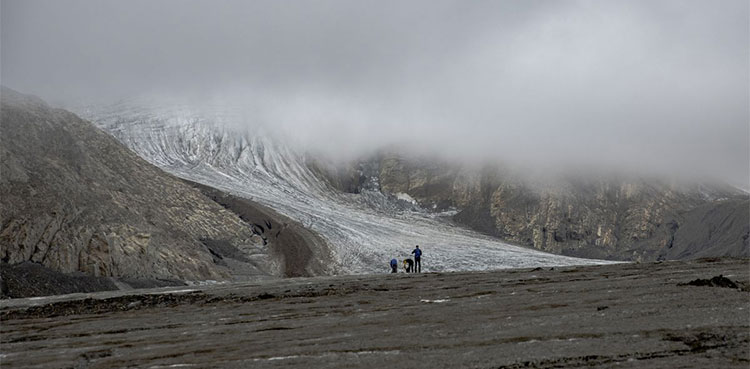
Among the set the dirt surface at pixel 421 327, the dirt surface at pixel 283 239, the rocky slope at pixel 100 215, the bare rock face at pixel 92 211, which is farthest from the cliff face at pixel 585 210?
the dirt surface at pixel 421 327

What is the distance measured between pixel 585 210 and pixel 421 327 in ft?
380

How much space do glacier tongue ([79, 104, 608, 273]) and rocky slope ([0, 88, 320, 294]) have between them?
37.9 feet

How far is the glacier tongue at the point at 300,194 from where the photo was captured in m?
73.6

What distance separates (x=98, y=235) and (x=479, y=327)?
133 feet

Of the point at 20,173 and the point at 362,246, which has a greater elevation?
the point at 20,173

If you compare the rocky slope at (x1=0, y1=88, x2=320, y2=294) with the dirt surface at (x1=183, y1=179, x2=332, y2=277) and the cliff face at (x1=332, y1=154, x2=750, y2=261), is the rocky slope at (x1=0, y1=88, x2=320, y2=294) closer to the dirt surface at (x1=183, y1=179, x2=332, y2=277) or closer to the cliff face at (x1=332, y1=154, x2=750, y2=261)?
the dirt surface at (x1=183, y1=179, x2=332, y2=277)

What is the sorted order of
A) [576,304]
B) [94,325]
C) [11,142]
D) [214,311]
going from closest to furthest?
[576,304], [94,325], [214,311], [11,142]

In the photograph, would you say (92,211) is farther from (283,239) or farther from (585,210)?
(585,210)

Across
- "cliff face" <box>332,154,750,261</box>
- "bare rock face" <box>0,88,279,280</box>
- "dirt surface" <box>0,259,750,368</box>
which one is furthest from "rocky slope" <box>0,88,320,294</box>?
"cliff face" <box>332,154,750,261</box>

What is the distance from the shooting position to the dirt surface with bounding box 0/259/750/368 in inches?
432

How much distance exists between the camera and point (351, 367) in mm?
10938

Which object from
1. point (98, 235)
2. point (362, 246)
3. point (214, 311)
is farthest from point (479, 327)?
point (362, 246)

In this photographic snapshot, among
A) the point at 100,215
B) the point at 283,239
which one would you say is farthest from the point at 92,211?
the point at 283,239

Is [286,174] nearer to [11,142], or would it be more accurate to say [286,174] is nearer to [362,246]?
[362,246]
